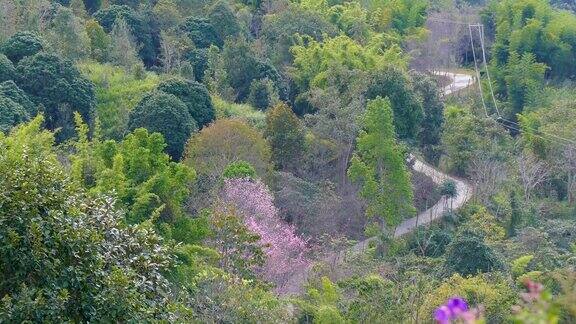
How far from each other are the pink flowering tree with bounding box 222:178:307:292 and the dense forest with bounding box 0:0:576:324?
2.4 inches

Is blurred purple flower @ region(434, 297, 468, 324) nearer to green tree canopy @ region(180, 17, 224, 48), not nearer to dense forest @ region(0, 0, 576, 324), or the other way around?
dense forest @ region(0, 0, 576, 324)

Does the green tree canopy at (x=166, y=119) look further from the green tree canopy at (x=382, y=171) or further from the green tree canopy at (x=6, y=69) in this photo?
the green tree canopy at (x=382, y=171)

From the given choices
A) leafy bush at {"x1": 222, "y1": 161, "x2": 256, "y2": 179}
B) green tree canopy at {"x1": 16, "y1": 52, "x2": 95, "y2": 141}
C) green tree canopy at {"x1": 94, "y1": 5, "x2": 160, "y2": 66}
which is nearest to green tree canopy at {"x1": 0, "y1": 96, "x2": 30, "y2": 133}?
green tree canopy at {"x1": 16, "y1": 52, "x2": 95, "y2": 141}

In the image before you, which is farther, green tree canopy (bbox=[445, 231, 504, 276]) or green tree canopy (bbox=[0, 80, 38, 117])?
green tree canopy (bbox=[0, 80, 38, 117])

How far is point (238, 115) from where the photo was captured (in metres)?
23.2

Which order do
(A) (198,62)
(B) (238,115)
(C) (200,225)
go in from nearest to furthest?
(C) (200,225) → (B) (238,115) → (A) (198,62)

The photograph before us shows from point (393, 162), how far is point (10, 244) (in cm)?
1378

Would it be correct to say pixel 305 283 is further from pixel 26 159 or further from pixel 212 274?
pixel 26 159

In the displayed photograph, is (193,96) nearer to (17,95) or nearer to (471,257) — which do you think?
(17,95)

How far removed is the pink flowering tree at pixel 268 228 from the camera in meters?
15.2

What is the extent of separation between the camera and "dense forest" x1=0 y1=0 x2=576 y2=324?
701cm

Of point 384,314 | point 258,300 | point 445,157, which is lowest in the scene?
point 445,157

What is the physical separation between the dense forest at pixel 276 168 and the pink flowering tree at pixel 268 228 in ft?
0.20

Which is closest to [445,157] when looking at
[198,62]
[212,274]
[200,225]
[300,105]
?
[300,105]
